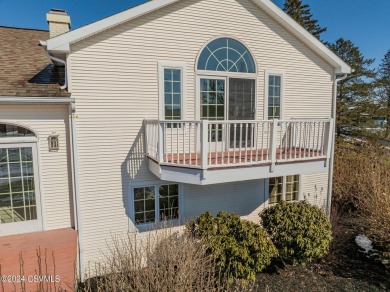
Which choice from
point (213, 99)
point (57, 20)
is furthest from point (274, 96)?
point (57, 20)

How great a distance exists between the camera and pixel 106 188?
661 centimetres

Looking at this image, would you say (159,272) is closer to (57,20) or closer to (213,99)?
(213,99)

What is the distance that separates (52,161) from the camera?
245 inches

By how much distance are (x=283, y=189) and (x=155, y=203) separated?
4615 mm

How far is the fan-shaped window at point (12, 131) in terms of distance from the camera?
5.86 metres

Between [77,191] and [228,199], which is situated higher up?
[77,191]

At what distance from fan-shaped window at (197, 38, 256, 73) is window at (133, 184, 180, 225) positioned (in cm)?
376

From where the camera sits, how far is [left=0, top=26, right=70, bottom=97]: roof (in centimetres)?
582

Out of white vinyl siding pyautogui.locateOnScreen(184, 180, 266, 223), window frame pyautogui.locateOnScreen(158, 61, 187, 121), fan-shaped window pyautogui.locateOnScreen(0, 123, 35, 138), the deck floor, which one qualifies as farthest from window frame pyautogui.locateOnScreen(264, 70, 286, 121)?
fan-shaped window pyautogui.locateOnScreen(0, 123, 35, 138)

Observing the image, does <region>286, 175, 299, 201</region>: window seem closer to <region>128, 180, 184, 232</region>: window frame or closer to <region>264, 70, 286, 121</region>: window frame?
<region>264, 70, 286, 121</region>: window frame

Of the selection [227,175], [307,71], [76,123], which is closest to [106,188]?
[76,123]

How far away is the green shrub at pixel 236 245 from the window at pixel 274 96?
12.6 feet

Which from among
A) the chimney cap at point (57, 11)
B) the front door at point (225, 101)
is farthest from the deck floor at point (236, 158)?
the chimney cap at point (57, 11)

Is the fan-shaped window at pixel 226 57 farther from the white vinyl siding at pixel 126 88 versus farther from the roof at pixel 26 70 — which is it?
the roof at pixel 26 70
